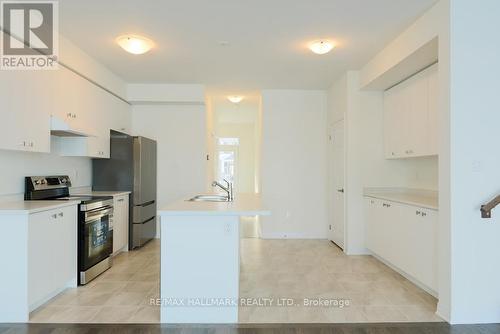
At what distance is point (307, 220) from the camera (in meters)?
5.58

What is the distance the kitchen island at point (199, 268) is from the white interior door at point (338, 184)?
8.76 ft

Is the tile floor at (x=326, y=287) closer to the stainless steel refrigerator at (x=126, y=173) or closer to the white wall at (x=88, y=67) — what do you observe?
the stainless steel refrigerator at (x=126, y=173)

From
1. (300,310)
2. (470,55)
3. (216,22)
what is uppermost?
(216,22)

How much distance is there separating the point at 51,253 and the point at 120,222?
1.53 metres

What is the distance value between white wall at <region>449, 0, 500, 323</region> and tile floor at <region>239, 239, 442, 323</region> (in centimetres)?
37

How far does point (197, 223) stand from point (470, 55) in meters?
2.43

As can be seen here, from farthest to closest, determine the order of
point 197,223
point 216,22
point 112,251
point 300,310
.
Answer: point 112,251 → point 216,22 → point 300,310 → point 197,223

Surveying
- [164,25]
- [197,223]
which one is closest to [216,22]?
[164,25]

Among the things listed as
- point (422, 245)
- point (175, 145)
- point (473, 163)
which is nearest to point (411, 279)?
point (422, 245)

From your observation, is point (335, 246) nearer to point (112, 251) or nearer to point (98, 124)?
point (112, 251)

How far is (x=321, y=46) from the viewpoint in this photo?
3.52m

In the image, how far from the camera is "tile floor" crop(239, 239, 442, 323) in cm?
263

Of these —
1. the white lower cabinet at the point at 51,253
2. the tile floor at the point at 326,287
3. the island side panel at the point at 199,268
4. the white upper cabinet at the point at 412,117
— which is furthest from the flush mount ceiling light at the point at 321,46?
the white lower cabinet at the point at 51,253

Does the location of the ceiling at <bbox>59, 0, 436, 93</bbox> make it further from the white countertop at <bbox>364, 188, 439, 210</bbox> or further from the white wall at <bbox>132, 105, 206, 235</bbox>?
the white countertop at <bbox>364, 188, 439, 210</bbox>
